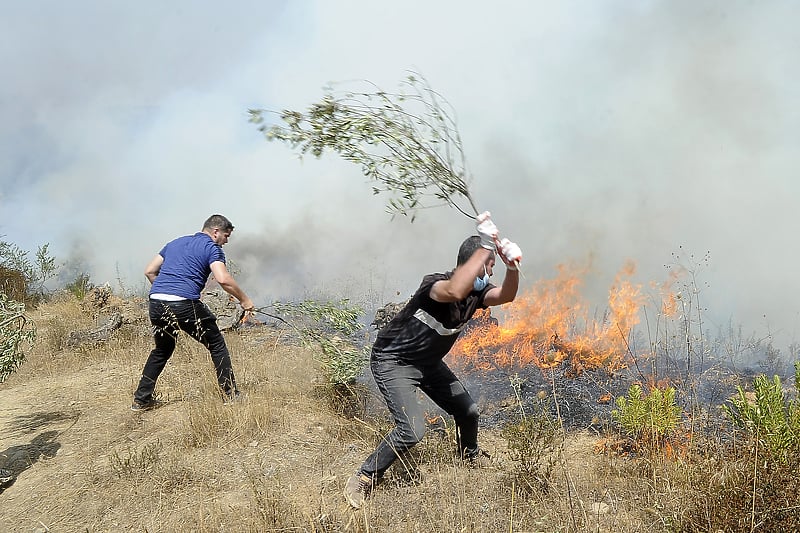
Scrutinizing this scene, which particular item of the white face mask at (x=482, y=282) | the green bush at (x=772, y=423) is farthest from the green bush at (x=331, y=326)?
the green bush at (x=772, y=423)

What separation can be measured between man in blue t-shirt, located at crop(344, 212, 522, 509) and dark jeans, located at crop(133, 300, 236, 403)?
2.18 meters

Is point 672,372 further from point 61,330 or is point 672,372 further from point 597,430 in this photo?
point 61,330

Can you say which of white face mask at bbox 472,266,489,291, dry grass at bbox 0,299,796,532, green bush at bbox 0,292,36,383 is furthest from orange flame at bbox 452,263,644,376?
green bush at bbox 0,292,36,383

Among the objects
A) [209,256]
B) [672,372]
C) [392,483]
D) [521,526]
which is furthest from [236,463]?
[672,372]

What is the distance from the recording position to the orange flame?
629 cm

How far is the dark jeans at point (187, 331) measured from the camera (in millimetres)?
5379

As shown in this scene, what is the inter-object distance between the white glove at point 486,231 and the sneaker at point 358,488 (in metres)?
1.72

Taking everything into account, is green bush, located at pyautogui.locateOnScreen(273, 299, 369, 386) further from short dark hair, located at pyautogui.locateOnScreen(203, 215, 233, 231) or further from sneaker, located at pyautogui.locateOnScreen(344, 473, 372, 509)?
sneaker, located at pyautogui.locateOnScreen(344, 473, 372, 509)

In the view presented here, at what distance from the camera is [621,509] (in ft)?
10.6

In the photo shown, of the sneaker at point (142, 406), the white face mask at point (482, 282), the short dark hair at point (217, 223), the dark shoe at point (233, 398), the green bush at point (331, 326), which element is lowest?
the sneaker at point (142, 406)

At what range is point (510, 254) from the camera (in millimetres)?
3471

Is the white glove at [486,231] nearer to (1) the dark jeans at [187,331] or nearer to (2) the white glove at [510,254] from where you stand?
(2) the white glove at [510,254]

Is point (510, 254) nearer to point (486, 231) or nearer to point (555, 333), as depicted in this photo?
point (486, 231)

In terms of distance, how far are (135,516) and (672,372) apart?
5593mm
